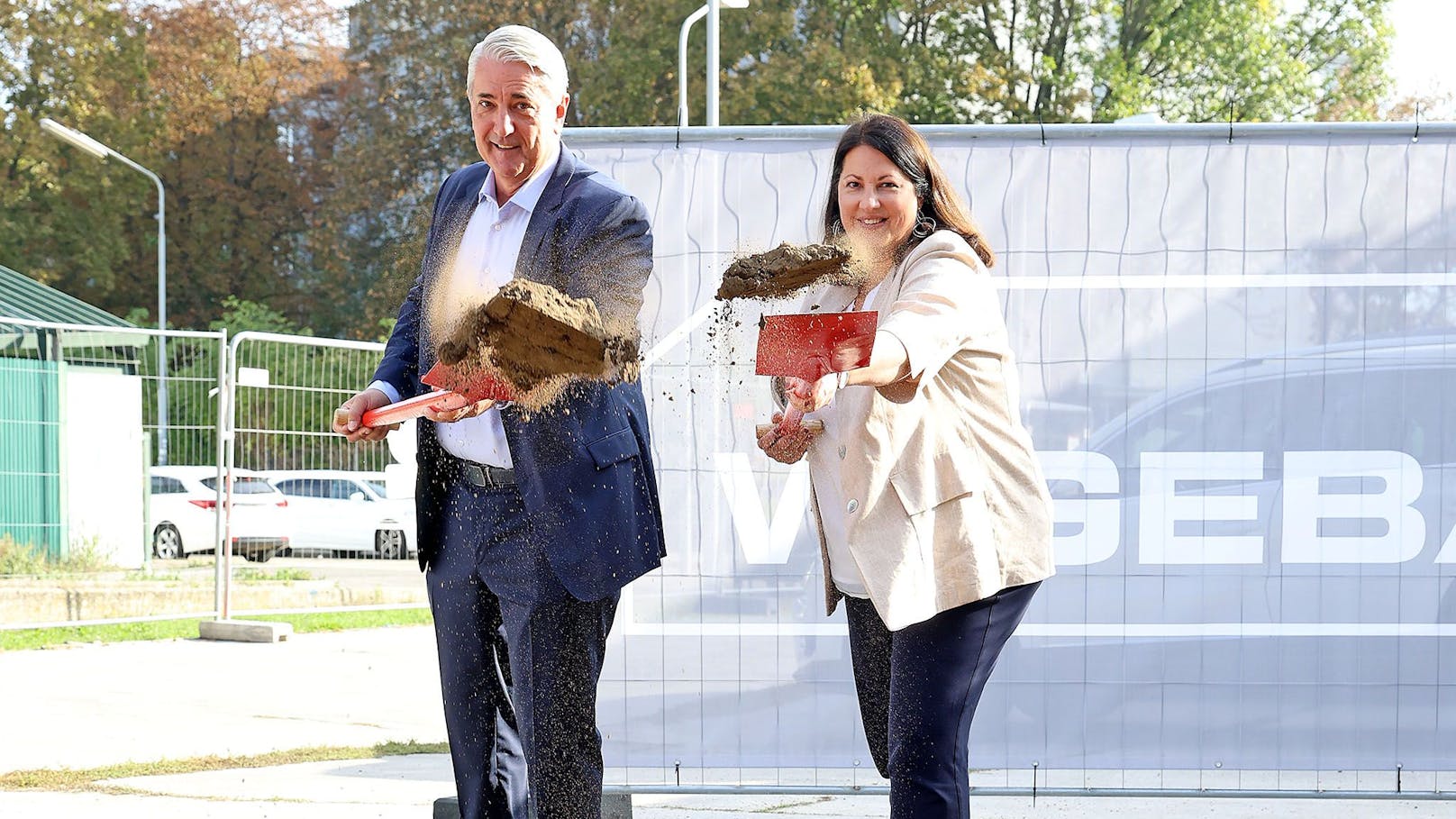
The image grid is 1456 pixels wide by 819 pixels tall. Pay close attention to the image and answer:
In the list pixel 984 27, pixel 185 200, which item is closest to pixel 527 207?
pixel 984 27

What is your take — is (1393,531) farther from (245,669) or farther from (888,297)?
(245,669)

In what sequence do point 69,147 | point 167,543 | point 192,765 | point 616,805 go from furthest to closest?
point 69,147 → point 167,543 → point 192,765 → point 616,805

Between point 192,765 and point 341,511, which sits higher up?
point 341,511

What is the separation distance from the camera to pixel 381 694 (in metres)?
8.71

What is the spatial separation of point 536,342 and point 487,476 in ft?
1.88

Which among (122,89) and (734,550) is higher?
(122,89)

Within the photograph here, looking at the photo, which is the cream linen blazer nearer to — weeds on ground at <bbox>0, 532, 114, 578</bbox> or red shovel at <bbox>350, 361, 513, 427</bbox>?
red shovel at <bbox>350, 361, 513, 427</bbox>

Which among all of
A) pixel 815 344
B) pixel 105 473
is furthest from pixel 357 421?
pixel 105 473

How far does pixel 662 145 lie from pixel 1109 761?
7.88 feet

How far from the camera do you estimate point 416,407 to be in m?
3.28

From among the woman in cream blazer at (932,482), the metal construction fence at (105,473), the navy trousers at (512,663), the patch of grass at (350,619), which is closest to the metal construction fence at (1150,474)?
the navy trousers at (512,663)

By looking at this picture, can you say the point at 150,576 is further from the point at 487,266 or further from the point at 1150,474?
the point at 487,266

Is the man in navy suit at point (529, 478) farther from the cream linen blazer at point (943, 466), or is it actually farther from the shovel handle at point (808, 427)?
the cream linen blazer at point (943, 466)

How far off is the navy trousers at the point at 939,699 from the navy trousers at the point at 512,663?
707 millimetres
